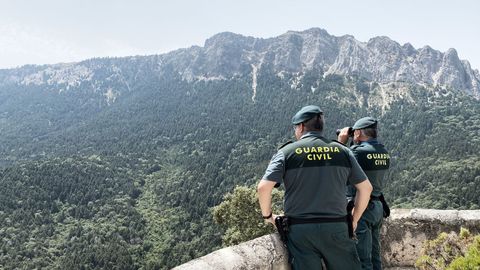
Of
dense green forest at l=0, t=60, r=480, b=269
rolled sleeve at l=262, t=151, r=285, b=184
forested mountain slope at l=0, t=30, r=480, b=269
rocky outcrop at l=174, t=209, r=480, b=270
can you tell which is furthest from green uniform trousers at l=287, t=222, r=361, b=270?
dense green forest at l=0, t=60, r=480, b=269

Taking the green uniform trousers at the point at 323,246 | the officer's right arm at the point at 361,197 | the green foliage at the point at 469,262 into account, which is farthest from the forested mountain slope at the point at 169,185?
the green foliage at the point at 469,262

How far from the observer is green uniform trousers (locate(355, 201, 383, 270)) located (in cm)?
Answer: 478

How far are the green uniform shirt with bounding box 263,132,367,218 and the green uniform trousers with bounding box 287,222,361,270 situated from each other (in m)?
0.11

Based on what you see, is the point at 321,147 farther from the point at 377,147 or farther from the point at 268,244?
the point at 377,147

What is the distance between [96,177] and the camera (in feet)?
509

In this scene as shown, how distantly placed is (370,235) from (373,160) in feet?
2.78

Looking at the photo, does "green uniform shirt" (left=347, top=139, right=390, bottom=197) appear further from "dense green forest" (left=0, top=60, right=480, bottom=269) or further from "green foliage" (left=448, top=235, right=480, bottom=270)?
"dense green forest" (left=0, top=60, right=480, bottom=269)

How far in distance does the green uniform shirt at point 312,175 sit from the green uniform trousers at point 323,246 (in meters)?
0.11

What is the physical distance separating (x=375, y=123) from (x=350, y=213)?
159cm

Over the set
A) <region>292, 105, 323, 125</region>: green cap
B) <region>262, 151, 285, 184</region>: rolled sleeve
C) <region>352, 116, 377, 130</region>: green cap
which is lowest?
<region>262, 151, 285, 184</region>: rolled sleeve

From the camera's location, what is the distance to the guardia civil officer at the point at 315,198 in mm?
3584

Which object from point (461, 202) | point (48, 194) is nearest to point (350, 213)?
point (461, 202)

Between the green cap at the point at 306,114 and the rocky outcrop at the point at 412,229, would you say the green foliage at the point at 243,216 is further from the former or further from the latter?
the green cap at the point at 306,114

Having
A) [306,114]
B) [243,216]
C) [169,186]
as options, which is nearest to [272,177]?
[306,114]
